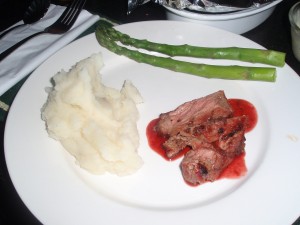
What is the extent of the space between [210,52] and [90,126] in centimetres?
117

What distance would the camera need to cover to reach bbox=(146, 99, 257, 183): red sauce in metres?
2.17

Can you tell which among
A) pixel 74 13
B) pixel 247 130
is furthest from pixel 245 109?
pixel 74 13

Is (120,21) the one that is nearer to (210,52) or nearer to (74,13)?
(74,13)

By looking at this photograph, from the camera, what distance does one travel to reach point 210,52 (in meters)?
2.70

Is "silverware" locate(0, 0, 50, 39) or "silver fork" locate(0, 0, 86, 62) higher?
"silverware" locate(0, 0, 50, 39)

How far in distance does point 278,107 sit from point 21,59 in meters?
2.19

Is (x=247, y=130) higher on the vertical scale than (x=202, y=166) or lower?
lower

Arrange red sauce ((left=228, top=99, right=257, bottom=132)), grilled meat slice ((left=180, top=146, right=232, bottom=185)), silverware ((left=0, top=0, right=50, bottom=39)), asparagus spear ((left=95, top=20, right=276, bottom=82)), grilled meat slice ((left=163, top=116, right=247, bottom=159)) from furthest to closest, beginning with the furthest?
silverware ((left=0, top=0, right=50, bottom=39)), asparagus spear ((left=95, top=20, right=276, bottom=82)), red sauce ((left=228, top=99, right=257, bottom=132)), grilled meat slice ((left=163, top=116, right=247, bottom=159)), grilled meat slice ((left=180, top=146, right=232, bottom=185))

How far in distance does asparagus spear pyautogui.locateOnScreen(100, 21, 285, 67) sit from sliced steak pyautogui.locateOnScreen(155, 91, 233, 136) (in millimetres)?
366

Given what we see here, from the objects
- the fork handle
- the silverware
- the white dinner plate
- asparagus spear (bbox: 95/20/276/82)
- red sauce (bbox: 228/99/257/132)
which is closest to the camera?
the white dinner plate

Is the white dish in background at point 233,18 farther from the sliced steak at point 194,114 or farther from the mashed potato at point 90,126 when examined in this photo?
the mashed potato at point 90,126

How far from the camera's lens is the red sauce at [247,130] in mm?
2168

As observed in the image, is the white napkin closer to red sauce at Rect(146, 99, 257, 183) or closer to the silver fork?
the silver fork

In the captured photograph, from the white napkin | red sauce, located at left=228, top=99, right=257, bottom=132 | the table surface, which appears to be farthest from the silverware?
red sauce, located at left=228, top=99, right=257, bottom=132
